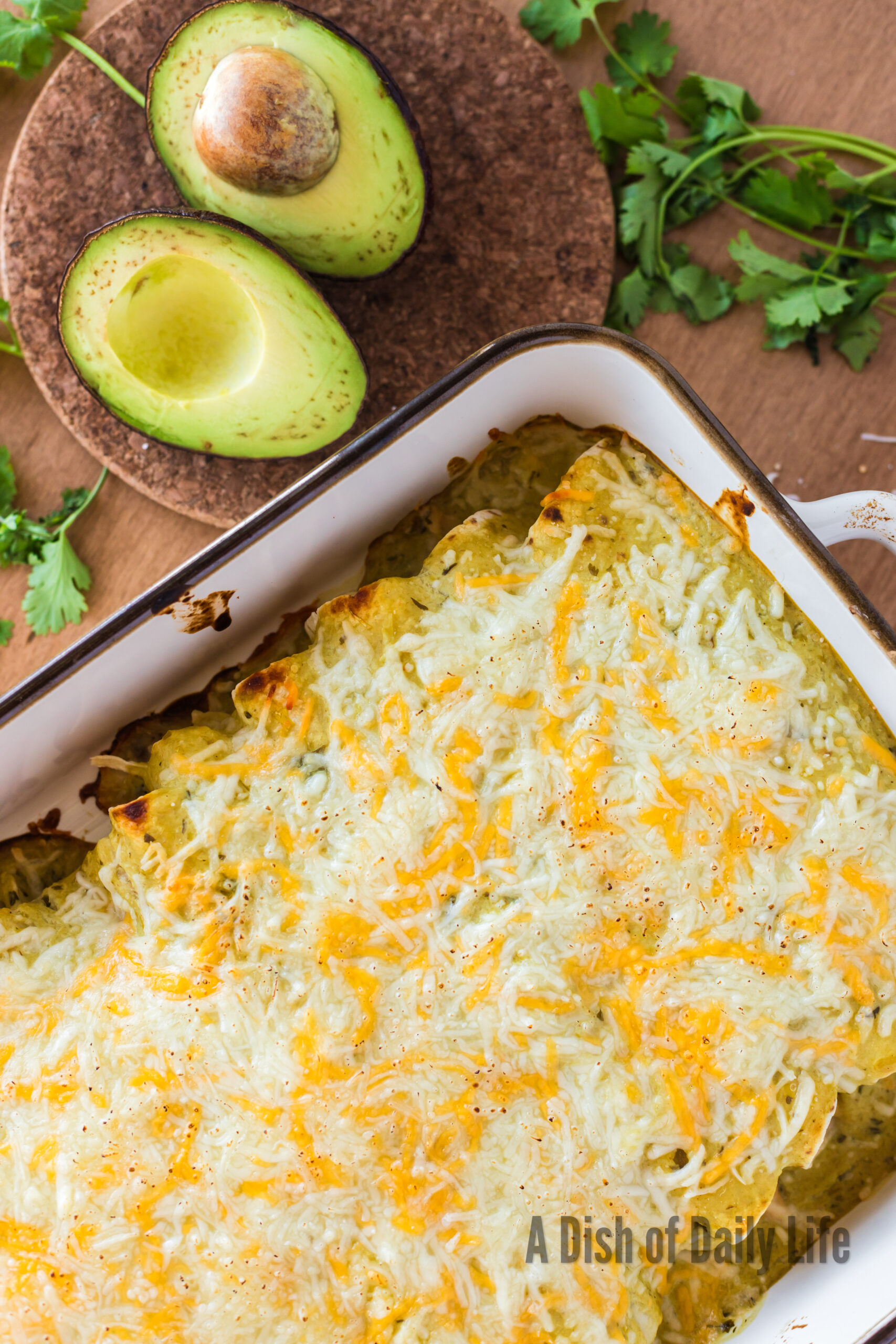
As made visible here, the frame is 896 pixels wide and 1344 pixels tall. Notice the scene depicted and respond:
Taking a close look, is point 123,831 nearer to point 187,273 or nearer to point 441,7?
point 187,273

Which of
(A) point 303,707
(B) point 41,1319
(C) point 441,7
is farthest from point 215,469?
(B) point 41,1319

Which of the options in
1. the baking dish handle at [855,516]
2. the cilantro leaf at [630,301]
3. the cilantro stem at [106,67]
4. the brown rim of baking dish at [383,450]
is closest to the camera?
the brown rim of baking dish at [383,450]

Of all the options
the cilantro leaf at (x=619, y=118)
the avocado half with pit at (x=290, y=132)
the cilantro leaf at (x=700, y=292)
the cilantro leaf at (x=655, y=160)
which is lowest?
the cilantro leaf at (x=700, y=292)

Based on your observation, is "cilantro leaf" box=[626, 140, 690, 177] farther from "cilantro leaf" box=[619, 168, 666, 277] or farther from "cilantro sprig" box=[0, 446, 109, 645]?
"cilantro sprig" box=[0, 446, 109, 645]

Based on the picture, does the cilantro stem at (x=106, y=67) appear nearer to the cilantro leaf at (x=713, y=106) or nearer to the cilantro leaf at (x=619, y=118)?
the cilantro leaf at (x=619, y=118)

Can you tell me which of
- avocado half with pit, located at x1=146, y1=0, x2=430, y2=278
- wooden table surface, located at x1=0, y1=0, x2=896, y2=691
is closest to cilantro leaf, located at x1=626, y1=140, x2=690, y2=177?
wooden table surface, located at x1=0, y1=0, x2=896, y2=691

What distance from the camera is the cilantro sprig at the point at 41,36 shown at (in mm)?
2119

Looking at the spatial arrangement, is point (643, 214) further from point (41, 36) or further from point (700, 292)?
point (41, 36)

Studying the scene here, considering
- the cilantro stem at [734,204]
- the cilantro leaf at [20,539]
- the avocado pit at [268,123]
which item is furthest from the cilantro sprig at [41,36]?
the cilantro stem at [734,204]

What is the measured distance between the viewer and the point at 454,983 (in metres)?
1.59

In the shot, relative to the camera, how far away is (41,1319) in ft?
4.89

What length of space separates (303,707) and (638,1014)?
2.44 ft

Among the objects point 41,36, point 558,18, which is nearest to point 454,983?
point 558,18

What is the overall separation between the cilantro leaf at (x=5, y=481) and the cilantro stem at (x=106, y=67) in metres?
0.80
